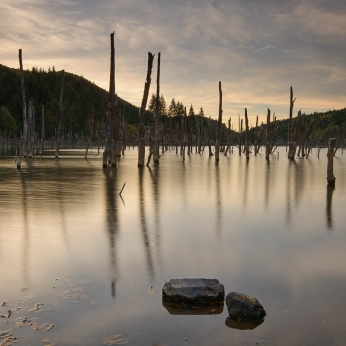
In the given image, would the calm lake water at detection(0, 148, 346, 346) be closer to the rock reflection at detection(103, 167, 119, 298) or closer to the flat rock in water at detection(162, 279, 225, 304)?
the rock reflection at detection(103, 167, 119, 298)

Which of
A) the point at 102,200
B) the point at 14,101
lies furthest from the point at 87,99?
the point at 102,200

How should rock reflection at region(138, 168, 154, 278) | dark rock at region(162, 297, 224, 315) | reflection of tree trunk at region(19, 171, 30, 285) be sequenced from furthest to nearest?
rock reflection at region(138, 168, 154, 278), reflection of tree trunk at region(19, 171, 30, 285), dark rock at region(162, 297, 224, 315)

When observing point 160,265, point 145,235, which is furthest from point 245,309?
point 145,235

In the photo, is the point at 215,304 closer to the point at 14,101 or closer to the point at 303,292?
the point at 303,292

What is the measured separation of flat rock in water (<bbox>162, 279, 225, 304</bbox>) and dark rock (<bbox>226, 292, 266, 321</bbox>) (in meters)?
0.32

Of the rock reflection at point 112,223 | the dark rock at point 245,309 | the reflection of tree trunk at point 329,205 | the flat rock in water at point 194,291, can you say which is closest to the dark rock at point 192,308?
the flat rock in water at point 194,291

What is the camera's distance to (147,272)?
6.28 metres

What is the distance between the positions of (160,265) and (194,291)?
64.2 inches

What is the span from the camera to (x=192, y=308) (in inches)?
195

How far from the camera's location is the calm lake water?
4371 mm

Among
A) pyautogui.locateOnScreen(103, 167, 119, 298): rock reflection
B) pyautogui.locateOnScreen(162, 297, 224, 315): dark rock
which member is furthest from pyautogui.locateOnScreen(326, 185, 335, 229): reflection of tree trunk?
pyautogui.locateOnScreen(162, 297, 224, 315): dark rock

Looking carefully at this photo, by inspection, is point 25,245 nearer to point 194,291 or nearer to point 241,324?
point 194,291

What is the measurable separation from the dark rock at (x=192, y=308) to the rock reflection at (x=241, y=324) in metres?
0.24

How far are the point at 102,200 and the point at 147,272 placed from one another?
8.32 m
